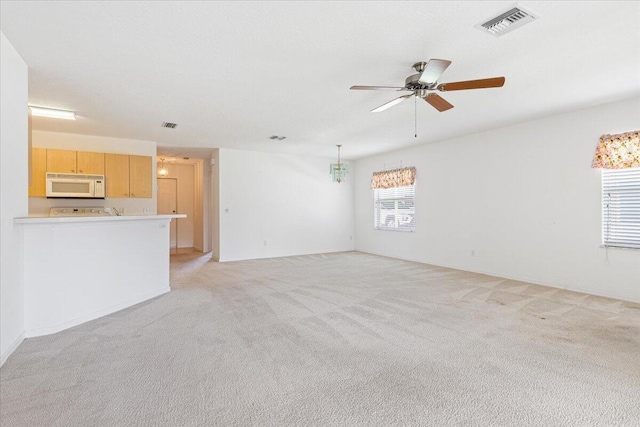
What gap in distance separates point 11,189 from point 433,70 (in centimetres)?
366

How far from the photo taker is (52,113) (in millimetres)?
4449

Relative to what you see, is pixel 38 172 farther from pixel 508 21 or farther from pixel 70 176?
pixel 508 21

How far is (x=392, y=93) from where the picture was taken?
382 centimetres

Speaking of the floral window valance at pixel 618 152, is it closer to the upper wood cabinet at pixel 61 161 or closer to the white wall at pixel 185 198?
the upper wood cabinet at pixel 61 161

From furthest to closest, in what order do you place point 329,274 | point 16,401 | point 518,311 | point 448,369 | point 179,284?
point 329,274 → point 179,284 → point 518,311 → point 448,369 → point 16,401

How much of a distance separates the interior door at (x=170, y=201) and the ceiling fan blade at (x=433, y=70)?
8770 millimetres

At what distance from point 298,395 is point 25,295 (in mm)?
2646

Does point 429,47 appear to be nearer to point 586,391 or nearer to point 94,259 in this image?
point 586,391

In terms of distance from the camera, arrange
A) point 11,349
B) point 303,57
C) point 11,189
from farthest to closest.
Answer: point 303,57 < point 11,189 < point 11,349

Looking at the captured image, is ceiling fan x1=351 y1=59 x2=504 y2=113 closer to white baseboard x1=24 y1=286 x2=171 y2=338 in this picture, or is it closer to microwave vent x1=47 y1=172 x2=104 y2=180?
white baseboard x1=24 y1=286 x2=171 y2=338

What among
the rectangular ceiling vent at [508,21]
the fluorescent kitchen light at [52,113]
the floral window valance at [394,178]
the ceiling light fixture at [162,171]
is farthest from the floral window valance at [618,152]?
the ceiling light fixture at [162,171]

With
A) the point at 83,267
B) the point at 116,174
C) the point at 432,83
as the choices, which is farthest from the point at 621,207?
the point at 116,174

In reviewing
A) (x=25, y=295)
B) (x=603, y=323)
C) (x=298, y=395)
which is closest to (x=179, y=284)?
(x=25, y=295)

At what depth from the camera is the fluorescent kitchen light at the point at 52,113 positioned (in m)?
4.33
